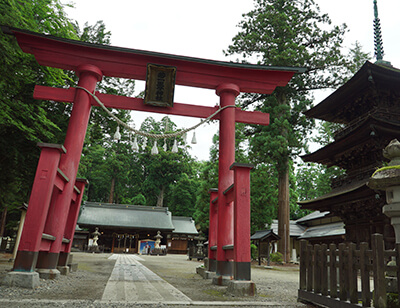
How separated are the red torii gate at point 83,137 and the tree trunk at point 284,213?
10360 mm

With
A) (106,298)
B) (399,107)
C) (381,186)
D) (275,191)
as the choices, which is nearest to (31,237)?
(106,298)

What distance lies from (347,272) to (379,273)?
0.55m

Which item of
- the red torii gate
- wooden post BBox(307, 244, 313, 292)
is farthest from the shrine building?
wooden post BBox(307, 244, 313, 292)

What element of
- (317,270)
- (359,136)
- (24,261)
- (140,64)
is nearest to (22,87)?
(140,64)

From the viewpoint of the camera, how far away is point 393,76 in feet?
35.2

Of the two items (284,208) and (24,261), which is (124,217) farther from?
(24,261)

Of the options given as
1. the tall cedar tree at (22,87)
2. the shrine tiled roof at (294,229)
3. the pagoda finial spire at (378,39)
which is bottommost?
the shrine tiled roof at (294,229)

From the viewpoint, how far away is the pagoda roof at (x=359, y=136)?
992 centimetres

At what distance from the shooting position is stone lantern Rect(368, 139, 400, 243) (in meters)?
3.50

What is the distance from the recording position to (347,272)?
339cm

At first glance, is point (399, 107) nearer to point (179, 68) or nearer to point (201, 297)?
point (179, 68)

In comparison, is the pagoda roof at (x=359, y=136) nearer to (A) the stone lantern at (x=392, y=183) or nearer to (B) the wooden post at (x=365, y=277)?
(A) the stone lantern at (x=392, y=183)

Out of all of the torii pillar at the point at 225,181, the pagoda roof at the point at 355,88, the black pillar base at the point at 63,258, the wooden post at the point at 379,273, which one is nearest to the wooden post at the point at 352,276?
the wooden post at the point at 379,273

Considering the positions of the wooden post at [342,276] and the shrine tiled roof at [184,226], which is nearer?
the wooden post at [342,276]
